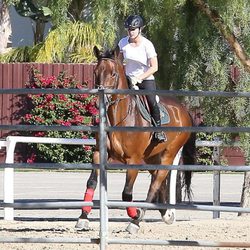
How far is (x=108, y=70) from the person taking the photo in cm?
1234

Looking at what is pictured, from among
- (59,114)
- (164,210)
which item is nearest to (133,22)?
(164,210)

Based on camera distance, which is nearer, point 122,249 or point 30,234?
point 122,249

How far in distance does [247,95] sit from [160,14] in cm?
489

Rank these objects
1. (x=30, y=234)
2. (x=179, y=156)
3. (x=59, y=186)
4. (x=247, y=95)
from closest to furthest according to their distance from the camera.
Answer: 1. (x=247, y=95)
2. (x=30, y=234)
3. (x=179, y=156)
4. (x=59, y=186)

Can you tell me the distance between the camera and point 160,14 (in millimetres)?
13977

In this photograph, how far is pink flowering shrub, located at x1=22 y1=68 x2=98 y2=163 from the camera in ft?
86.9

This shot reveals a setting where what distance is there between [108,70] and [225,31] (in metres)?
2.15

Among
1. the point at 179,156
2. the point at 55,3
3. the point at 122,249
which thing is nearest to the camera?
the point at 122,249

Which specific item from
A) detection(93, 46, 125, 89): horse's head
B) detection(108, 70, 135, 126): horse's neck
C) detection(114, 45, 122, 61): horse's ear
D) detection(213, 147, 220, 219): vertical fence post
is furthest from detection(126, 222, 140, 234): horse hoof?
detection(213, 147, 220, 219): vertical fence post

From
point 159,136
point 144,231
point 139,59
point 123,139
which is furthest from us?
point 159,136

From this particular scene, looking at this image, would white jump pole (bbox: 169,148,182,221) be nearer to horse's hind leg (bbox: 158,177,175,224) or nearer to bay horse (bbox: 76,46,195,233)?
horse's hind leg (bbox: 158,177,175,224)

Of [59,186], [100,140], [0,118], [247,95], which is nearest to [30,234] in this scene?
[100,140]

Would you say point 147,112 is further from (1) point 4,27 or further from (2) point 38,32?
(2) point 38,32

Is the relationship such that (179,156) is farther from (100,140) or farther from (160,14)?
(100,140)
